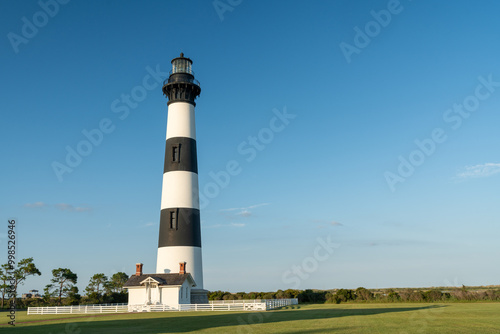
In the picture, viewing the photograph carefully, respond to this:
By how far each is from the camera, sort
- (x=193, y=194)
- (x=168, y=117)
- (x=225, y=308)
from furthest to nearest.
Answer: (x=168, y=117) < (x=193, y=194) < (x=225, y=308)

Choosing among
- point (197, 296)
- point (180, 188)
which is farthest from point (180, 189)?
point (197, 296)

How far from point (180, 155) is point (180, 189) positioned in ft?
10.7

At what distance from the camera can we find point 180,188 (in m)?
38.0

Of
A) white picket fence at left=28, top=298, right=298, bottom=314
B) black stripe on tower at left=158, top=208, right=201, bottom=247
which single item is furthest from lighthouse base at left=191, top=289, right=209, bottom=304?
black stripe on tower at left=158, top=208, right=201, bottom=247

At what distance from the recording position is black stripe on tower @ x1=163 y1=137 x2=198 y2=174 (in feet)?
127

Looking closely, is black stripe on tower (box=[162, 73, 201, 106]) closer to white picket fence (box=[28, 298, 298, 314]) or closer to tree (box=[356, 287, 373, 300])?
white picket fence (box=[28, 298, 298, 314])

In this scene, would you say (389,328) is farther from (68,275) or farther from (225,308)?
(68,275)

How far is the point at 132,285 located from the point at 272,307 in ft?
39.4

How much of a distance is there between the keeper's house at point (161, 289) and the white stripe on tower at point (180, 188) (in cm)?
109

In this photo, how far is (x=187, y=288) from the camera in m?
36.2

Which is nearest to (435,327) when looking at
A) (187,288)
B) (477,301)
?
(187,288)

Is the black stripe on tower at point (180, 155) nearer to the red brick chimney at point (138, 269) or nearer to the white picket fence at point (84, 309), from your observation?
the red brick chimney at point (138, 269)

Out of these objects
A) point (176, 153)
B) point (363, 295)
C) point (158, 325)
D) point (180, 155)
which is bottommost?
point (158, 325)

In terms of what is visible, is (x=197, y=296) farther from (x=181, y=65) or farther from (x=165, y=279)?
(x=181, y=65)
